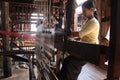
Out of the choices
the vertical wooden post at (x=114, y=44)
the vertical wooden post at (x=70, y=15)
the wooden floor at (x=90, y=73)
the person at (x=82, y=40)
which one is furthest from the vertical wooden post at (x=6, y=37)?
the vertical wooden post at (x=114, y=44)

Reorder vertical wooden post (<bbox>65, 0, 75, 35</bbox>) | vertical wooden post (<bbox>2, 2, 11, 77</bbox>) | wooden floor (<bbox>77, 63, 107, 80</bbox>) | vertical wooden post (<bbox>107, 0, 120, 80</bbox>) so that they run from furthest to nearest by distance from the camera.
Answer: vertical wooden post (<bbox>2, 2, 11, 77</bbox>), wooden floor (<bbox>77, 63, 107, 80</bbox>), vertical wooden post (<bbox>65, 0, 75, 35</bbox>), vertical wooden post (<bbox>107, 0, 120, 80</bbox>)

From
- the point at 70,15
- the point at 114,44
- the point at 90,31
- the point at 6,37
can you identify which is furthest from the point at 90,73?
the point at 6,37

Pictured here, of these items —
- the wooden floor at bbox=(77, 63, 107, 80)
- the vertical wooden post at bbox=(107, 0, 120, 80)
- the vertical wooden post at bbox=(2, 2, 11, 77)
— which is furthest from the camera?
the vertical wooden post at bbox=(2, 2, 11, 77)

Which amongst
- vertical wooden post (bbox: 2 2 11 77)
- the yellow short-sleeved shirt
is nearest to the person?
the yellow short-sleeved shirt

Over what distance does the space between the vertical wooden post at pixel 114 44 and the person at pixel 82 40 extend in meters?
1.18

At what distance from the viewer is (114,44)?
1.03 m

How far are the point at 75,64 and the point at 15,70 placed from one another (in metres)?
7.42

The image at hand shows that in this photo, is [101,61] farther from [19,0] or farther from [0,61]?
[0,61]

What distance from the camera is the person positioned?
2300 mm

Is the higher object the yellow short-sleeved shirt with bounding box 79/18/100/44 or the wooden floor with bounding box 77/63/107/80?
the yellow short-sleeved shirt with bounding box 79/18/100/44

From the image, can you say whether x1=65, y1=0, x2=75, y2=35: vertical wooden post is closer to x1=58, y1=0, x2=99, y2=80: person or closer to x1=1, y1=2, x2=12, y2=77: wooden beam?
x1=58, y1=0, x2=99, y2=80: person

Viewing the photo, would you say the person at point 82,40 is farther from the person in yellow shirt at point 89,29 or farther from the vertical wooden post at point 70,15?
the vertical wooden post at point 70,15

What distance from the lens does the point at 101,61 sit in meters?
1.20

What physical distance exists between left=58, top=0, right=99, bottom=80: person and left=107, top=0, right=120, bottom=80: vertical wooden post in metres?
1.18
